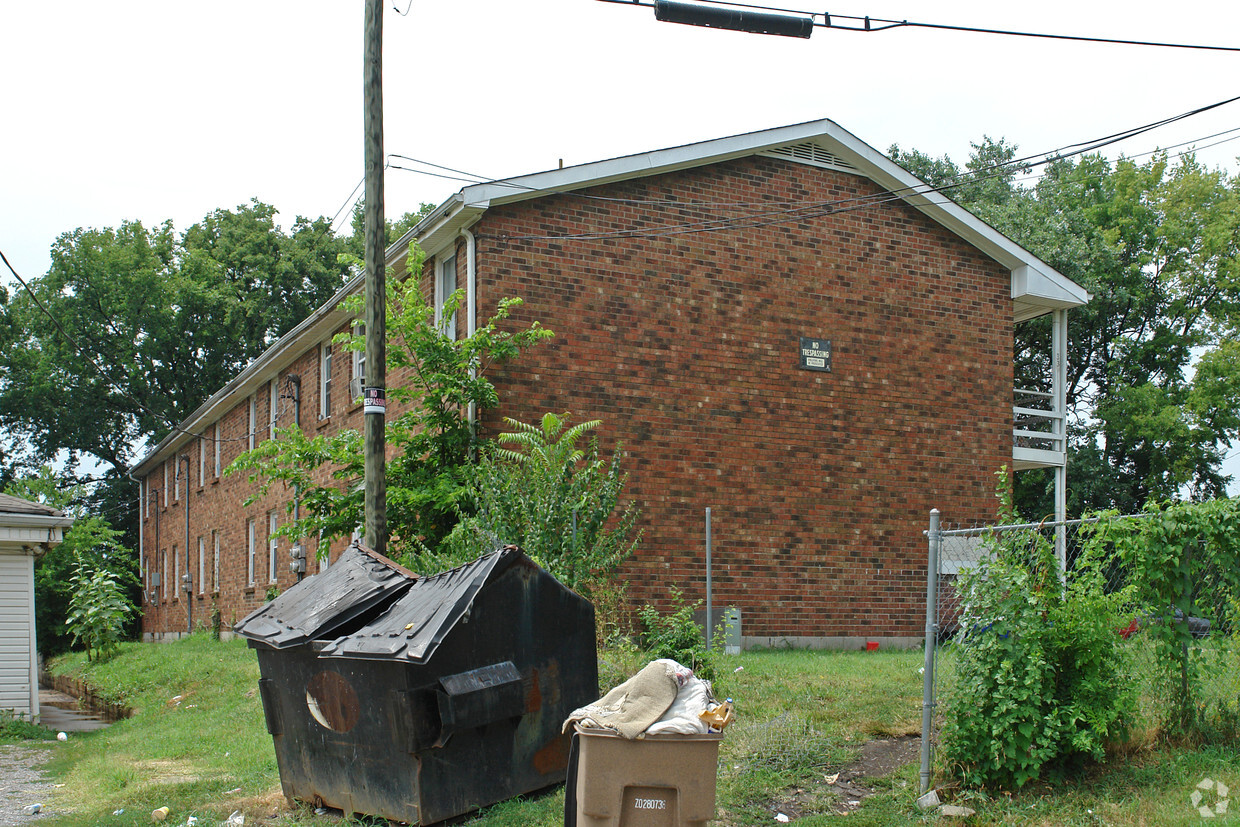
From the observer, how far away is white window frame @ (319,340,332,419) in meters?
21.0

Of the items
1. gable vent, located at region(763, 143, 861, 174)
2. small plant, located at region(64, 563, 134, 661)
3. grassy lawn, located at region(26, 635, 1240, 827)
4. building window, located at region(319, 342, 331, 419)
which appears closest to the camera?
grassy lawn, located at region(26, 635, 1240, 827)

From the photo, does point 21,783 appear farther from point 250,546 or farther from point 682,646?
point 250,546

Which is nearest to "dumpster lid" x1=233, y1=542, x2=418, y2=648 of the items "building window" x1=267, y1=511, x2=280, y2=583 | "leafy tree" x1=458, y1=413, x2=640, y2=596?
"leafy tree" x1=458, y1=413, x2=640, y2=596

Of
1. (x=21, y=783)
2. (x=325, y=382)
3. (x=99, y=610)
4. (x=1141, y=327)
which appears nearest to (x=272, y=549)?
(x=99, y=610)

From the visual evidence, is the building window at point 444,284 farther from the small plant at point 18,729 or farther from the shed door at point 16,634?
the small plant at point 18,729

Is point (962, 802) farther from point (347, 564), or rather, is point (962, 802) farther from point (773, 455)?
point (773, 455)

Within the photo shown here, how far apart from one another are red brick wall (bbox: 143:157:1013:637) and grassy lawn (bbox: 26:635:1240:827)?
2.15m

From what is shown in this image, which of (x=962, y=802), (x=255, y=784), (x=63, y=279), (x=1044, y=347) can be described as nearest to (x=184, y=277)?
(x=63, y=279)

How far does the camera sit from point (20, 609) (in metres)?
15.0

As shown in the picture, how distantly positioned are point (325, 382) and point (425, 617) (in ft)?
50.1

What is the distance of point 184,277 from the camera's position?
1697 inches

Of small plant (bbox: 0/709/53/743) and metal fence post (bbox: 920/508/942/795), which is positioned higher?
metal fence post (bbox: 920/508/942/795)

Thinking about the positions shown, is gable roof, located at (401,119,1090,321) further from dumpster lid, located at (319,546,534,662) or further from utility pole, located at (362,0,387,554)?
dumpster lid, located at (319,546,534,662)

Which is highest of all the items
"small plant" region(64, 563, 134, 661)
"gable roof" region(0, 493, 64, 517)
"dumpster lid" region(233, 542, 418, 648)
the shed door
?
"gable roof" region(0, 493, 64, 517)
